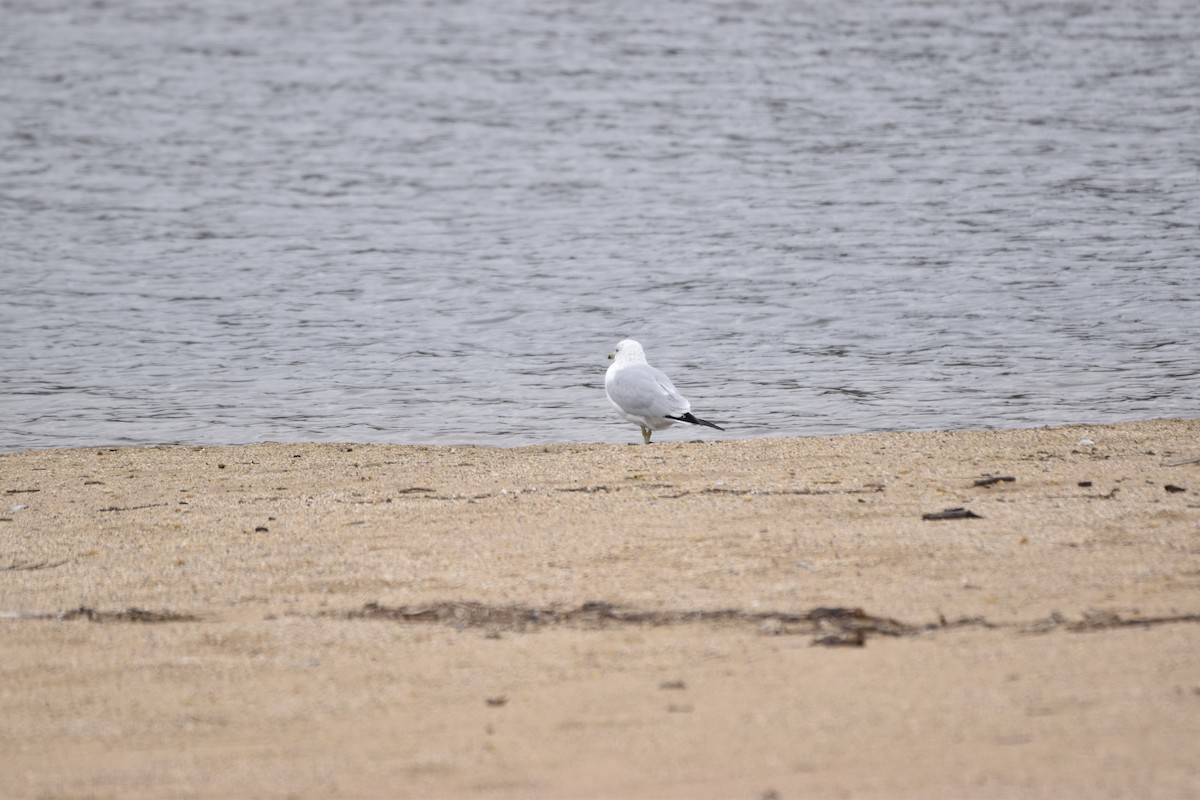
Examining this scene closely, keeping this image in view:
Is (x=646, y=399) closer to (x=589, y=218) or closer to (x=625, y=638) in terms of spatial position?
(x=625, y=638)

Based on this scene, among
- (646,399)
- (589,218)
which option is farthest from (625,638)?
(589,218)

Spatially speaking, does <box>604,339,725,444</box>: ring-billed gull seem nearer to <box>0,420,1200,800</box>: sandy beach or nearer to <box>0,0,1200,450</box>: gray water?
<box>0,0,1200,450</box>: gray water

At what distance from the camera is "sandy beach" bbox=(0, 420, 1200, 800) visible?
2893 mm

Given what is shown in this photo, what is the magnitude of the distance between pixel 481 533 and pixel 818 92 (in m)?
16.8

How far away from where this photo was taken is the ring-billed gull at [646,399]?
7.15 metres

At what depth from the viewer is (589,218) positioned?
15.1 meters

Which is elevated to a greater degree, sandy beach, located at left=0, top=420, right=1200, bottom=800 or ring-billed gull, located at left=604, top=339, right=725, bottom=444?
sandy beach, located at left=0, top=420, right=1200, bottom=800

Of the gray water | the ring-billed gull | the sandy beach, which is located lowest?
the gray water

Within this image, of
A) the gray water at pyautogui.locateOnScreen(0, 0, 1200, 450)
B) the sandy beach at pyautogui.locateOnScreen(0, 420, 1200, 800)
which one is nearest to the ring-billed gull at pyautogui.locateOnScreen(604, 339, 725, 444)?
the gray water at pyautogui.locateOnScreen(0, 0, 1200, 450)

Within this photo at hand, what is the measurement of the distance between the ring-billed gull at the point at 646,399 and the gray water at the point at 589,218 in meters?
0.32

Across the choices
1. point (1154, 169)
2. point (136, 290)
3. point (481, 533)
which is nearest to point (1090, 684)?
point (481, 533)

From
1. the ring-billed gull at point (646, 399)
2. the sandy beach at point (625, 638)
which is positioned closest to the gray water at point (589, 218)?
the ring-billed gull at point (646, 399)

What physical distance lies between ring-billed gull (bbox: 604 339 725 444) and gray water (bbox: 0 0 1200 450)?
315mm

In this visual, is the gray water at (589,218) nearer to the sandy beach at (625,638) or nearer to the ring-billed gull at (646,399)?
the ring-billed gull at (646,399)
